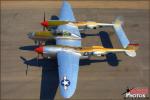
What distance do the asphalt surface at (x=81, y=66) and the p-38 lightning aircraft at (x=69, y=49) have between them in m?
1.42

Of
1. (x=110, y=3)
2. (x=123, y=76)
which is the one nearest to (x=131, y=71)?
(x=123, y=76)

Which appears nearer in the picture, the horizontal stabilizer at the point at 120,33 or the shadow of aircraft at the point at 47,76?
the shadow of aircraft at the point at 47,76

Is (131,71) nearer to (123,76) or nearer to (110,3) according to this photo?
(123,76)

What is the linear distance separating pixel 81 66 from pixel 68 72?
3.25m

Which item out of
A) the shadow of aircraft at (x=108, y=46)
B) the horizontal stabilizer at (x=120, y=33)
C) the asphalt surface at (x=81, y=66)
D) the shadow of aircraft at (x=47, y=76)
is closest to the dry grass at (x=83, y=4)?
the asphalt surface at (x=81, y=66)

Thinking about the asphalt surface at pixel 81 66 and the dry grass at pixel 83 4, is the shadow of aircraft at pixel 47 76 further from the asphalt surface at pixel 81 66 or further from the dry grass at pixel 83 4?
the dry grass at pixel 83 4

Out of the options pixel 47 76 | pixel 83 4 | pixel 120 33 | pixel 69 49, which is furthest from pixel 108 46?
pixel 83 4

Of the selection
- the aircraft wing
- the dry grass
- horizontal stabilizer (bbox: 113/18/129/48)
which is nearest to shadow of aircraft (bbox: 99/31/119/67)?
horizontal stabilizer (bbox: 113/18/129/48)

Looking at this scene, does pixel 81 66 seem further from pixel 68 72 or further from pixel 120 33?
pixel 120 33

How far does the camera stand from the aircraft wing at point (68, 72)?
23062mm

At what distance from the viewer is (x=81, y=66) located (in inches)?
1097

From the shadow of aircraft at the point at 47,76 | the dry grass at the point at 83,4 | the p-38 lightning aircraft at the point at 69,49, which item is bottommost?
the shadow of aircraft at the point at 47,76

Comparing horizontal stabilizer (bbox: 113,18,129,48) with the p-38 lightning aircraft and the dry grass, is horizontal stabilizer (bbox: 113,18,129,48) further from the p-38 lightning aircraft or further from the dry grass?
the dry grass

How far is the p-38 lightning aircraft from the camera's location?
24141 millimetres
